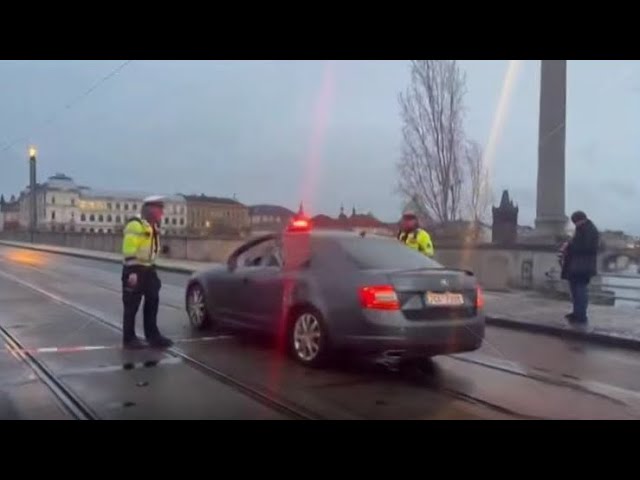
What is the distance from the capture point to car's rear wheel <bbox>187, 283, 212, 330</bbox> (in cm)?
921

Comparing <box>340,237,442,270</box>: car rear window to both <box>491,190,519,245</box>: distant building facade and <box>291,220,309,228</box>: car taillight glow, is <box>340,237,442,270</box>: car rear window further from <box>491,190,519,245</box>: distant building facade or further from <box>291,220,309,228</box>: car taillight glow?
<box>491,190,519,245</box>: distant building facade

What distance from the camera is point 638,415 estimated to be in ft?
17.5

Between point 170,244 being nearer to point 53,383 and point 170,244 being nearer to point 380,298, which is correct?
point 53,383

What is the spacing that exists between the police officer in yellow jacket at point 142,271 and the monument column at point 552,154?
14.5 metres

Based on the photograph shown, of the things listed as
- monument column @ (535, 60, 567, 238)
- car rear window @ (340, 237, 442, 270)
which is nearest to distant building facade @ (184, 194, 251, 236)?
monument column @ (535, 60, 567, 238)

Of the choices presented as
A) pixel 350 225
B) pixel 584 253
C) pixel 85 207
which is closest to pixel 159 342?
pixel 584 253

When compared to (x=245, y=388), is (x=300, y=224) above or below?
above

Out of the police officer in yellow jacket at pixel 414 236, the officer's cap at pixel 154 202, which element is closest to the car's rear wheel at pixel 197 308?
the officer's cap at pixel 154 202

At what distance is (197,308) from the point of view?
9359mm

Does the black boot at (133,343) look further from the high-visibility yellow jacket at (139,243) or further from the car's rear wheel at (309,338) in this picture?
the car's rear wheel at (309,338)

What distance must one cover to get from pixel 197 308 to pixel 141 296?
4.38 feet
